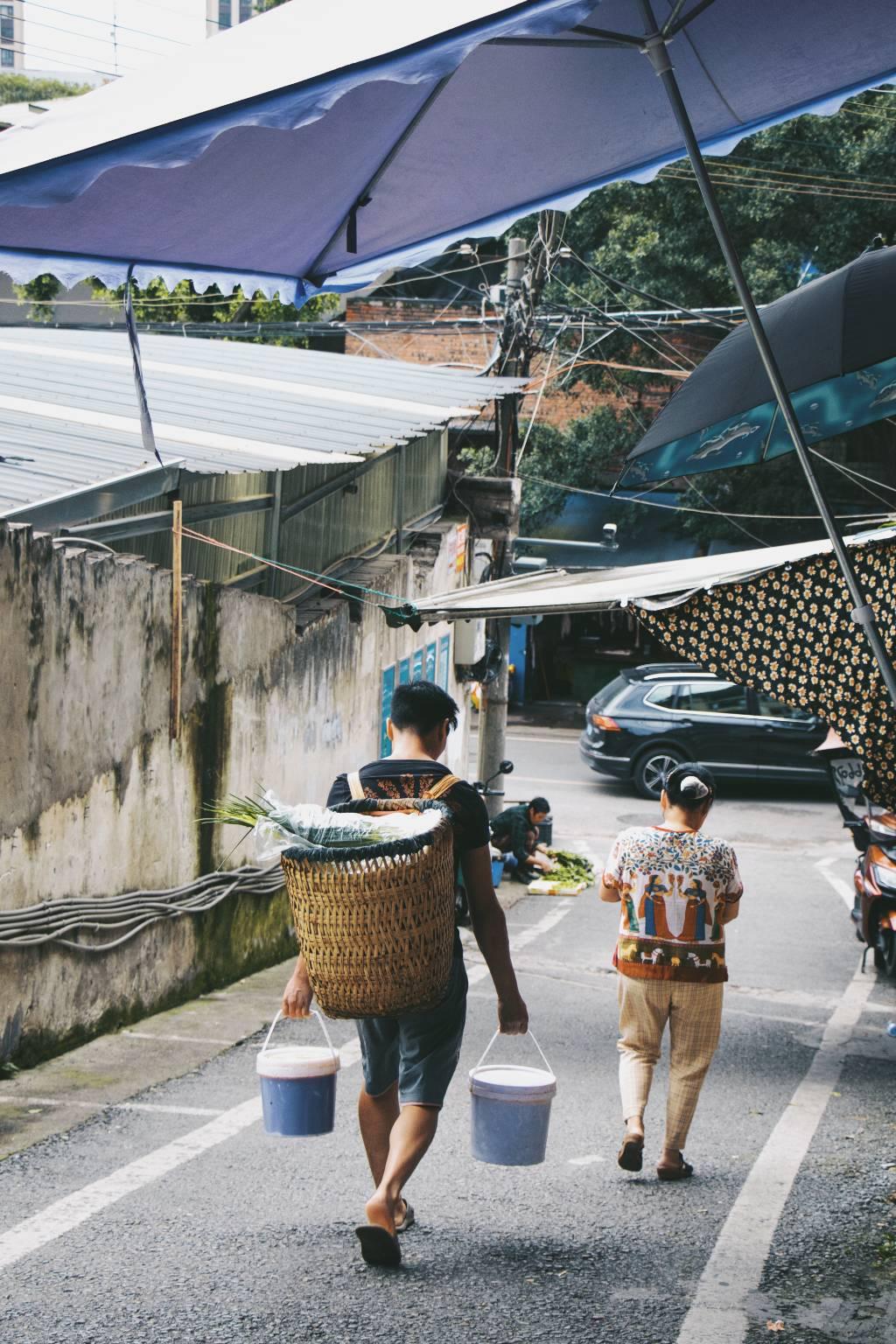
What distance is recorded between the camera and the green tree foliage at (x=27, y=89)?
57000 millimetres

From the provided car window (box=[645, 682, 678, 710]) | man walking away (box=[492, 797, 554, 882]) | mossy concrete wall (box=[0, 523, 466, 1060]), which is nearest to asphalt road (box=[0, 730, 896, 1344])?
mossy concrete wall (box=[0, 523, 466, 1060])

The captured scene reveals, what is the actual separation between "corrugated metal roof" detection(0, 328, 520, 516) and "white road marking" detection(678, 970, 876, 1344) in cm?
422

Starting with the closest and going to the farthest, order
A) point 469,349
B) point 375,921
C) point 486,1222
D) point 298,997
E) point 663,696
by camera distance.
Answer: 1. point 375,921
2. point 298,997
3. point 486,1222
4. point 663,696
5. point 469,349

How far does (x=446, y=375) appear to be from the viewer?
1476 centimetres

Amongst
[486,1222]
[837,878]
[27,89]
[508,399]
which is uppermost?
[27,89]

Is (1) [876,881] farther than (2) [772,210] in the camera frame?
No

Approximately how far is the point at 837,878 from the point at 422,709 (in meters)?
11.3

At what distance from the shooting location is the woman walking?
556 centimetres

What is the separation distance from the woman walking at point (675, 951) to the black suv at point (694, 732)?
13741 millimetres

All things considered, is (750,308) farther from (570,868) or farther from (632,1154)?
(570,868)

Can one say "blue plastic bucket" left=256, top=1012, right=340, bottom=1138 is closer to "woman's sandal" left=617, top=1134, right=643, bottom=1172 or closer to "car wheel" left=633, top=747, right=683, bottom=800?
"woman's sandal" left=617, top=1134, right=643, bottom=1172

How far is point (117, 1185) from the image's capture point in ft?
17.1

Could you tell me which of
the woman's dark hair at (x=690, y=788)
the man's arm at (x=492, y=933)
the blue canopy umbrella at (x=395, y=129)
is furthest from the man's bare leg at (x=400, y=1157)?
the blue canopy umbrella at (x=395, y=129)

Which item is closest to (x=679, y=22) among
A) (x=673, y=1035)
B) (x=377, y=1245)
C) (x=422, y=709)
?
(x=422, y=709)
